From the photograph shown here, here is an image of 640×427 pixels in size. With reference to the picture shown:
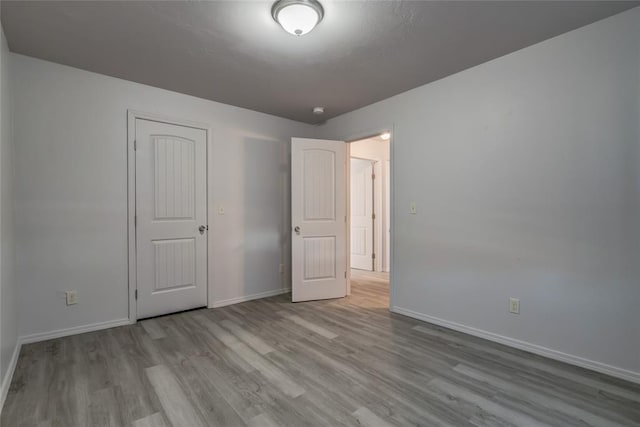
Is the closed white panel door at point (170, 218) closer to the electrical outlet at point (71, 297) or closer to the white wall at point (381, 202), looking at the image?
the electrical outlet at point (71, 297)

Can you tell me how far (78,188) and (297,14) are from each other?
2.40m

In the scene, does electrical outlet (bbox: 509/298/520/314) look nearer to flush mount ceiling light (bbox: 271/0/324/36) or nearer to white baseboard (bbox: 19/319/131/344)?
flush mount ceiling light (bbox: 271/0/324/36)

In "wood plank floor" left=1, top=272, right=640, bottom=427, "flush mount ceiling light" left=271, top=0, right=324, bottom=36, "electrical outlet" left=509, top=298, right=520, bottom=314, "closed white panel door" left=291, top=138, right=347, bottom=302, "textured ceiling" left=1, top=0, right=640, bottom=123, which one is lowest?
"wood plank floor" left=1, top=272, right=640, bottom=427

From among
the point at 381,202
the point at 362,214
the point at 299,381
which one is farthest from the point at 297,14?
the point at 362,214

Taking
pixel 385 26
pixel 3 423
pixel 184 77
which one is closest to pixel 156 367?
pixel 3 423

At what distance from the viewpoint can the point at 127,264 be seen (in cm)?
296

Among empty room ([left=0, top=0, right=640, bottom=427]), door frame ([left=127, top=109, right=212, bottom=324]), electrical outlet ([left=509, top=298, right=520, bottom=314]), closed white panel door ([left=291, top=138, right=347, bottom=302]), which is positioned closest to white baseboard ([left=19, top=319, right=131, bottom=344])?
empty room ([left=0, top=0, right=640, bottom=427])

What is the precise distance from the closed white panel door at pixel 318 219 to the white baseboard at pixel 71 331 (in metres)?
1.82

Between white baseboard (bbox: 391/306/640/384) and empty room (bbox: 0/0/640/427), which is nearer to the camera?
empty room (bbox: 0/0/640/427)

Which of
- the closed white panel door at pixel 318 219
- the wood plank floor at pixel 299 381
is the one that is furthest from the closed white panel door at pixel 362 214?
the wood plank floor at pixel 299 381

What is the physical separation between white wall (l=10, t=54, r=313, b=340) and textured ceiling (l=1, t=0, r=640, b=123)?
0.69 feet

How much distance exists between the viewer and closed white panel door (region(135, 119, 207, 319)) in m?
3.05

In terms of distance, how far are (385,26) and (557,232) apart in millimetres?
1948

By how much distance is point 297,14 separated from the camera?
1.82 metres
